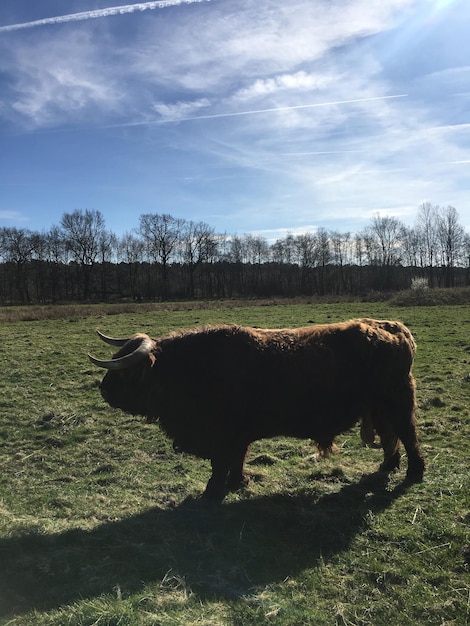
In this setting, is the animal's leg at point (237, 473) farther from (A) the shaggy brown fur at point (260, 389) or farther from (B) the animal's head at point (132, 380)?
(B) the animal's head at point (132, 380)

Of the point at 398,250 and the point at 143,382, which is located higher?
the point at 398,250

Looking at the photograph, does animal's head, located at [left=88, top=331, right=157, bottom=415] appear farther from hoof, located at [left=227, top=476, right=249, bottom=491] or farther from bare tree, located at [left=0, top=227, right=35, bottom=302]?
bare tree, located at [left=0, top=227, right=35, bottom=302]

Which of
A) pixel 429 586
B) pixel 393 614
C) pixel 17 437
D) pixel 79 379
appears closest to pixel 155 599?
pixel 393 614

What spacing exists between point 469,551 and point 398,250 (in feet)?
354

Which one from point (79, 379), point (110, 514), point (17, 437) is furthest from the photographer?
point (79, 379)

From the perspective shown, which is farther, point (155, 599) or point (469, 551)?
point (469, 551)

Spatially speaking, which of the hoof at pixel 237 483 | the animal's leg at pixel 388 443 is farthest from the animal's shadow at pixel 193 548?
the animal's leg at pixel 388 443

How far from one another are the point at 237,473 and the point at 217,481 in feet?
1.48

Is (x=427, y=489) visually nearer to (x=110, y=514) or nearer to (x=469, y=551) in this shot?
(x=469, y=551)

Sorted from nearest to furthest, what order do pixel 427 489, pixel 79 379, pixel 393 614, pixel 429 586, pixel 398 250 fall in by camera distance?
pixel 393 614 → pixel 429 586 → pixel 427 489 → pixel 79 379 → pixel 398 250

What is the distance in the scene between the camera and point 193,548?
193 inches

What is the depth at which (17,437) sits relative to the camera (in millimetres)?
8805

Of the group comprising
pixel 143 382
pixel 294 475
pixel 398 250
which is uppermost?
pixel 398 250

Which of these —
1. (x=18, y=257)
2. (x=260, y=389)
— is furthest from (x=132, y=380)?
(x=18, y=257)
